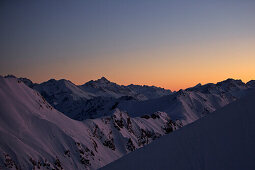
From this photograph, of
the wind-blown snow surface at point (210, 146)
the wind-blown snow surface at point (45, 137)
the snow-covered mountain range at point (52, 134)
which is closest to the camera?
the wind-blown snow surface at point (210, 146)

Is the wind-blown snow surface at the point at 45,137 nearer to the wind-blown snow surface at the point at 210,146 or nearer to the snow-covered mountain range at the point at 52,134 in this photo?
the snow-covered mountain range at the point at 52,134

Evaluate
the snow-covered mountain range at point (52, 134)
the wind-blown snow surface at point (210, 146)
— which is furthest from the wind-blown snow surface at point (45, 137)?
the wind-blown snow surface at point (210, 146)

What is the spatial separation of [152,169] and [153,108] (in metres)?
168

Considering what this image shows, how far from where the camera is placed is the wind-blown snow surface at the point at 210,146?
11445 millimetres

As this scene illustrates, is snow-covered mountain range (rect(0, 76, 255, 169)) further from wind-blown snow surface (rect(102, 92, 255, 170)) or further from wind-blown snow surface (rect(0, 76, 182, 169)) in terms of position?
wind-blown snow surface (rect(102, 92, 255, 170))

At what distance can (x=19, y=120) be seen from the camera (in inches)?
2239

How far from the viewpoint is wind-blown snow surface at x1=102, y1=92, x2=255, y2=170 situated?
11.4 m

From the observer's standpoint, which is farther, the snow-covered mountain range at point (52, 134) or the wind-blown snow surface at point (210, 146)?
the snow-covered mountain range at point (52, 134)

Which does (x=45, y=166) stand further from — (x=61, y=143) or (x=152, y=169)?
(x=152, y=169)

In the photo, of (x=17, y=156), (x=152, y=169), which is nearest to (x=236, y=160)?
(x=152, y=169)

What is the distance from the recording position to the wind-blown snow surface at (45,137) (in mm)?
48312

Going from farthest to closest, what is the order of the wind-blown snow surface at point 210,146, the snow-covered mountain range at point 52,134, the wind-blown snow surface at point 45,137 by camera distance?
the snow-covered mountain range at point 52,134 < the wind-blown snow surface at point 45,137 < the wind-blown snow surface at point 210,146

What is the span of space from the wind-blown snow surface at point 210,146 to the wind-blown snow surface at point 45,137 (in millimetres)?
37357

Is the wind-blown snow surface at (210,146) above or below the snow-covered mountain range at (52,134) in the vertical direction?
below
